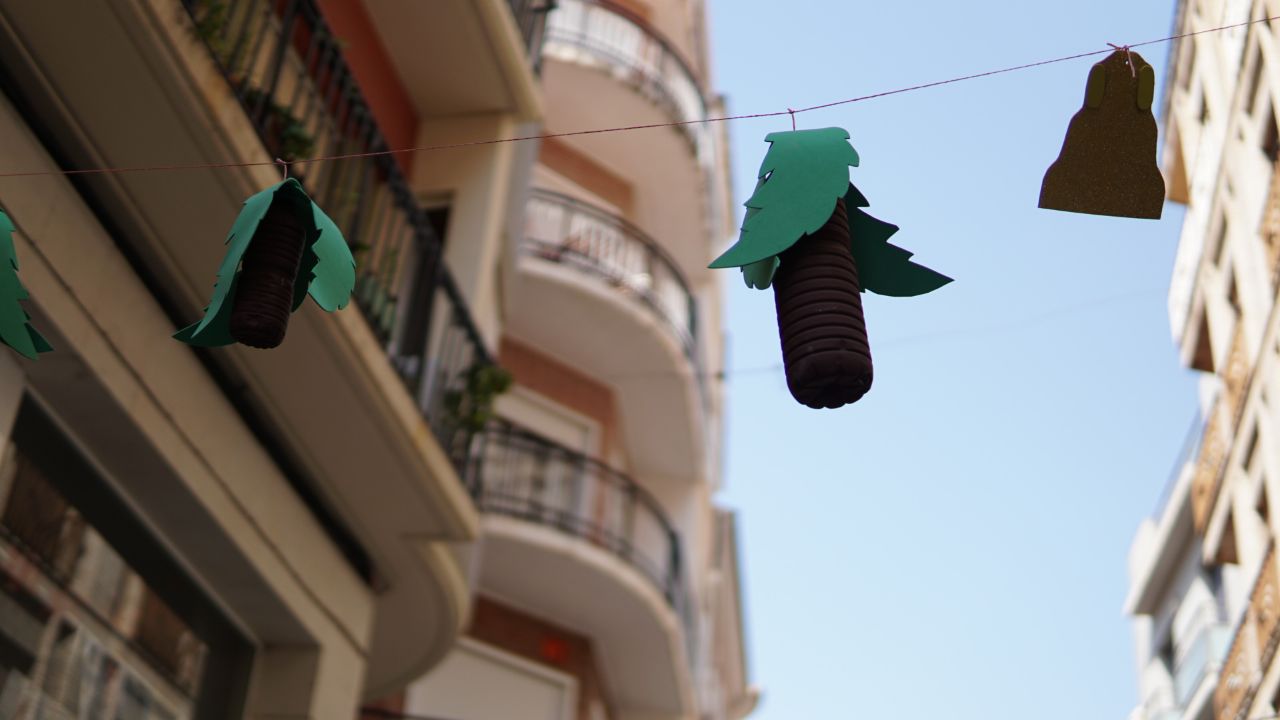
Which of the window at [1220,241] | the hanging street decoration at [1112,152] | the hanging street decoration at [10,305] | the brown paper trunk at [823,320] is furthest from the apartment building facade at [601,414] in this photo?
the window at [1220,241]

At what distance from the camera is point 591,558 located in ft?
45.3

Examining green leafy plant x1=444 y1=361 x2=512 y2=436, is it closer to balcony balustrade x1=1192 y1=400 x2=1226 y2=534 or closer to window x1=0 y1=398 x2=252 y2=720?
window x1=0 y1=398 x2=252 y2=720

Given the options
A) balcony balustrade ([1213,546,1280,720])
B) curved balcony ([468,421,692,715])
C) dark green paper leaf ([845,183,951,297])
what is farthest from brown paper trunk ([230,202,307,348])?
balcony balustrade ([1213,546,1280,720])

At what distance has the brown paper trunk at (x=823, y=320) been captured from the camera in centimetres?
381

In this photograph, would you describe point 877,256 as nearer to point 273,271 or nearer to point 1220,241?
point 273,271

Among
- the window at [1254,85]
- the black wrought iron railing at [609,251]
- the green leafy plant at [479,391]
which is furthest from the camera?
the window at [1254,85]

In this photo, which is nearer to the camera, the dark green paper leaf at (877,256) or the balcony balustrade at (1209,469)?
the dark green paper leaf at (877,256)

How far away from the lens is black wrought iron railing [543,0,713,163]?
17891 millimetres

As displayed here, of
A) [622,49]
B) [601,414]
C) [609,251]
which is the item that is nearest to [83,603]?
[601,414]

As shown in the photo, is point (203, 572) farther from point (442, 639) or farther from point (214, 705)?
point (442, 639)

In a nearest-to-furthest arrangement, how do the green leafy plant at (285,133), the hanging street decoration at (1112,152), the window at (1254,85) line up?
the hanging street decoration at (1112,152) → the green leafy plant at (285,133) → the window at (1254,85)

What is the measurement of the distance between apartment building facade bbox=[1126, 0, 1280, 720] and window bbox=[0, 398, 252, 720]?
1068cm

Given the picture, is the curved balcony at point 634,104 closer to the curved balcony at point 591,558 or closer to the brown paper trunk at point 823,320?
the curved balcony at point 591,558

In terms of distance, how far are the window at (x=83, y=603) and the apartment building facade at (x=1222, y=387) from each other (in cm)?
1068
